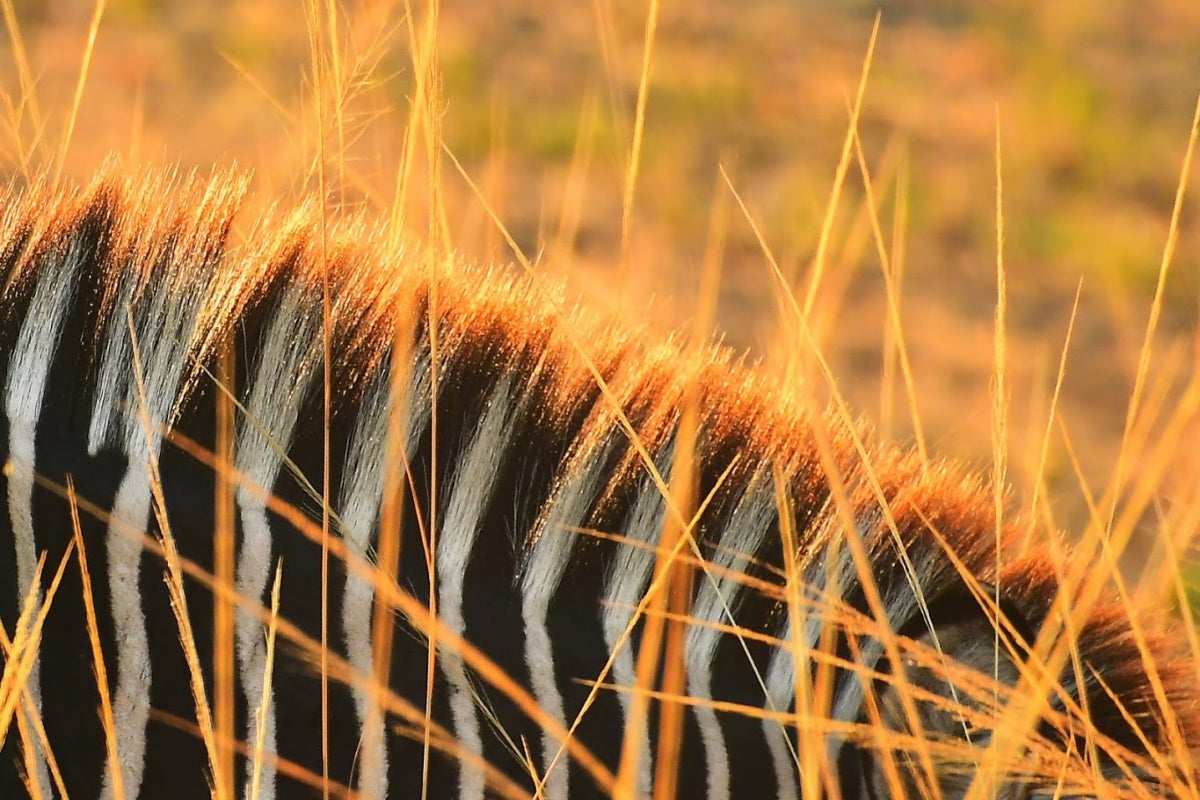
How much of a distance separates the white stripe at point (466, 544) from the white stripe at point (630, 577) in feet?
0.30

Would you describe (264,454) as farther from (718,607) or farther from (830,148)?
(830,148)

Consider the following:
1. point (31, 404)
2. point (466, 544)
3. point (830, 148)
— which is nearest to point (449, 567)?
point (466, 544)

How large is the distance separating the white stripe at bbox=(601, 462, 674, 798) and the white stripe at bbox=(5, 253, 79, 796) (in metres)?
0.34

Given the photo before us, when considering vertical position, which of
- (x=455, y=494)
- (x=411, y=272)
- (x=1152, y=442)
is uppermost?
(x=411, y=272)

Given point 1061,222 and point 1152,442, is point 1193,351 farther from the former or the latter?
point 1061,222

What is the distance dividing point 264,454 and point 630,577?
0.79ft

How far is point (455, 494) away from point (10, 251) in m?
0.31

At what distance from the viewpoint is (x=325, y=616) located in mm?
760

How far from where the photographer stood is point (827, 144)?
3654mm

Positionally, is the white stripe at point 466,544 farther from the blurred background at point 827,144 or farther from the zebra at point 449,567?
the blurred background at point 827,144

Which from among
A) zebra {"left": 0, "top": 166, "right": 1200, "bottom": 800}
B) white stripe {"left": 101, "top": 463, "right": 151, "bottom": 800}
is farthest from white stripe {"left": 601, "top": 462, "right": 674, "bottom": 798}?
white stripe {"left": 101, "top": 463, "right": 151, "bottom": 800}

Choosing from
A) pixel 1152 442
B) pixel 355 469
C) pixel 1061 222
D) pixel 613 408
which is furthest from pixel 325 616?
pixel 1061 222

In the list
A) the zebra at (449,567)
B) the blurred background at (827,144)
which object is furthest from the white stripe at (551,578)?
the blurred background at (827,144)

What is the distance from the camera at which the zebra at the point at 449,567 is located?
769 millimetres
